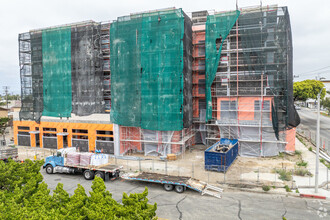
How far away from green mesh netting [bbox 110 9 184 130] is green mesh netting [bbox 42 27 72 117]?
7366 mm

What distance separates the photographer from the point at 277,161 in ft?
89.5

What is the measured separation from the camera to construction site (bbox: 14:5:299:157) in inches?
1127

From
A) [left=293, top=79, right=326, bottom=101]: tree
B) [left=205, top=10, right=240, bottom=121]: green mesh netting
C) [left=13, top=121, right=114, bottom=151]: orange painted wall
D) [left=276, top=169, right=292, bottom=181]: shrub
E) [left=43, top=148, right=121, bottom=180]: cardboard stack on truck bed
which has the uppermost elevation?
[left=205, top=10, right=240, bottom=121]: green mesh netting

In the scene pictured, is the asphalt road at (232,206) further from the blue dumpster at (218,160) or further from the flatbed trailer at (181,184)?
the blue dumpster at (218,160)

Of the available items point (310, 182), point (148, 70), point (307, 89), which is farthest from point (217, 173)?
point (307, 89)

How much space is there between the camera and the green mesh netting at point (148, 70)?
28.6m

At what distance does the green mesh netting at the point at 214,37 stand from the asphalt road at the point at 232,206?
14509 mm

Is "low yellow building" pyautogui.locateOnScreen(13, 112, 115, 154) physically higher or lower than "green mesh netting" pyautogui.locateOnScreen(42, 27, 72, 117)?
lower

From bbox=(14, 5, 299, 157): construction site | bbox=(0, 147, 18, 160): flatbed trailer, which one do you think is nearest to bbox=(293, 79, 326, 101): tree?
bbox=(14, 5, 299, 157): construction site

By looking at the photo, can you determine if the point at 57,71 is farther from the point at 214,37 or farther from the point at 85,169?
the point at 214,37

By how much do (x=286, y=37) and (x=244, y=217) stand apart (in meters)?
20.9

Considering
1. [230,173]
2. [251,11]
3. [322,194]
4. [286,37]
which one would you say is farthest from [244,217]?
[251,11]

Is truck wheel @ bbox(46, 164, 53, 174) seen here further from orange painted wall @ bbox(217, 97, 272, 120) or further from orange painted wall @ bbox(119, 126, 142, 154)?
orange painted wall @ bbox(217, 97, 272, 120)

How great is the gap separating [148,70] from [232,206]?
17860mm
